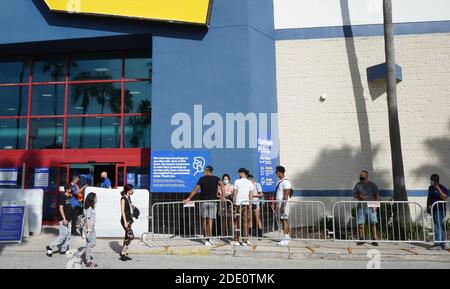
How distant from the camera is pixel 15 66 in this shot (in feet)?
51.6

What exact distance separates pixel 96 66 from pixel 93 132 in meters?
2.52

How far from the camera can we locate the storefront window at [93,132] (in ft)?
48.2

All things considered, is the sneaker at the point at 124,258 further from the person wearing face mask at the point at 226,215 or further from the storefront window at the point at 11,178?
the storefront window at the point at 11,178

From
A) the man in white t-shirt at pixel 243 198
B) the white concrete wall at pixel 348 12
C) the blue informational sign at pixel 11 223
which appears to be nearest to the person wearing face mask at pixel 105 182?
the blue informational sign at pixel 11 223

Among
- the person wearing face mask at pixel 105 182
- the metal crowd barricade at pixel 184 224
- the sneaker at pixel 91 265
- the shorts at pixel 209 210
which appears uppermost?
the person wearing face mask at pixel 105 182

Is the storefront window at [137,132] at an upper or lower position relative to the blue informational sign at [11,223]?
upper

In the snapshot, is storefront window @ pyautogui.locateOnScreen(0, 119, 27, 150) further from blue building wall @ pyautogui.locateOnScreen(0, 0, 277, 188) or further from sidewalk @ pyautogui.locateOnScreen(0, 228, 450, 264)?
sidewalk @ pyautogui.locateOnScreen(0, 228, 450, 264)

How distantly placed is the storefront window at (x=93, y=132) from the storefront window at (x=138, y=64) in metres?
1.77

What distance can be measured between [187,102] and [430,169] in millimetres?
8387

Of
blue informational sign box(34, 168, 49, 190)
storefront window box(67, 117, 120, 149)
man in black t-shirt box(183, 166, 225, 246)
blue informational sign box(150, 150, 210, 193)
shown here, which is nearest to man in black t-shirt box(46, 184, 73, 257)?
man in black t-shirt box(183, 166, 225, 246)

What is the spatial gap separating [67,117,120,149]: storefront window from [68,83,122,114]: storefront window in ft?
1.14

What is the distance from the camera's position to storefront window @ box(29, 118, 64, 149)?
1502 centimetres

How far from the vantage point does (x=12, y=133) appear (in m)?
15.4
